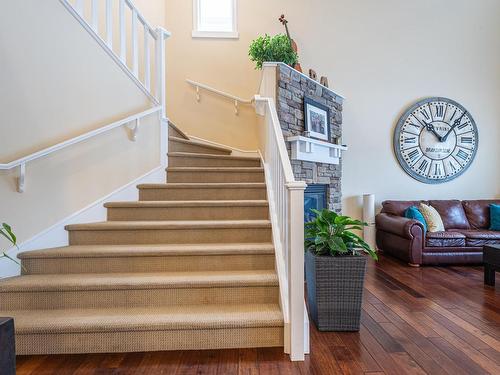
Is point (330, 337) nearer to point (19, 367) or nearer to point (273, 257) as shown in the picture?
point (273, 257)

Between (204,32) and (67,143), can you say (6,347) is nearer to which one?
(67,143)

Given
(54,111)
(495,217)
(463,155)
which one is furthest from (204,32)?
(495,217)

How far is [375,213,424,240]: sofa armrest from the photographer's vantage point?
397cm

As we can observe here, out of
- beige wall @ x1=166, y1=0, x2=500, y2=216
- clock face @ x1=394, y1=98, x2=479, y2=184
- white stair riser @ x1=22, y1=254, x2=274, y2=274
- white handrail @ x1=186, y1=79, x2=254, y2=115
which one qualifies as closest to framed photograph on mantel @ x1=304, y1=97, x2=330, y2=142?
beige wall @ x1=166, y1=0, x2=500, y2=216

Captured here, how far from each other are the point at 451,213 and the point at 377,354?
11.5 feet

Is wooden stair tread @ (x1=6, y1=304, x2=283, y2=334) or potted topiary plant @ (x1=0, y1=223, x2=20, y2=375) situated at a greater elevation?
potted topiary plant @ (x1=0, y1=223, x2=20, y2=375)

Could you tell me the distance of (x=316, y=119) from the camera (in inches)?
159

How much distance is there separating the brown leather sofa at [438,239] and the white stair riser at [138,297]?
2.61 m

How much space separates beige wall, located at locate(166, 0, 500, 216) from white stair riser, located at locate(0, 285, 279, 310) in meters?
3.28

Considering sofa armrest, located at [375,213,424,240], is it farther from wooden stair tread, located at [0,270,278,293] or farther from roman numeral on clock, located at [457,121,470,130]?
wooden stair tread, located at [0,270,278,293]

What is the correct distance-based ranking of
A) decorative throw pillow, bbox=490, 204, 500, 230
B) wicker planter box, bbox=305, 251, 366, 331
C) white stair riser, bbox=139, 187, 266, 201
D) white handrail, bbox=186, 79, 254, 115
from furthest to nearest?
white handrail, bbox=186, 79, 254, 115, decorative throw pillow, bbox=490, 204, 500, 230, white stair riser, bbox=139, 187, 266, 201, wicker planter box, bbox=305, 251, 366, 331

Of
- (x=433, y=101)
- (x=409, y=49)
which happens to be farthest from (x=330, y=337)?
(x=409, y=49)

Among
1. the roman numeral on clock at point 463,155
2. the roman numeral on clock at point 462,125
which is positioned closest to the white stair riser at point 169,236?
the roman numeral on clock at point 463,155

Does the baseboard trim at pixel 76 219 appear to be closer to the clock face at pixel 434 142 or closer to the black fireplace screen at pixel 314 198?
the black fireplace screen at pixel 314 198
